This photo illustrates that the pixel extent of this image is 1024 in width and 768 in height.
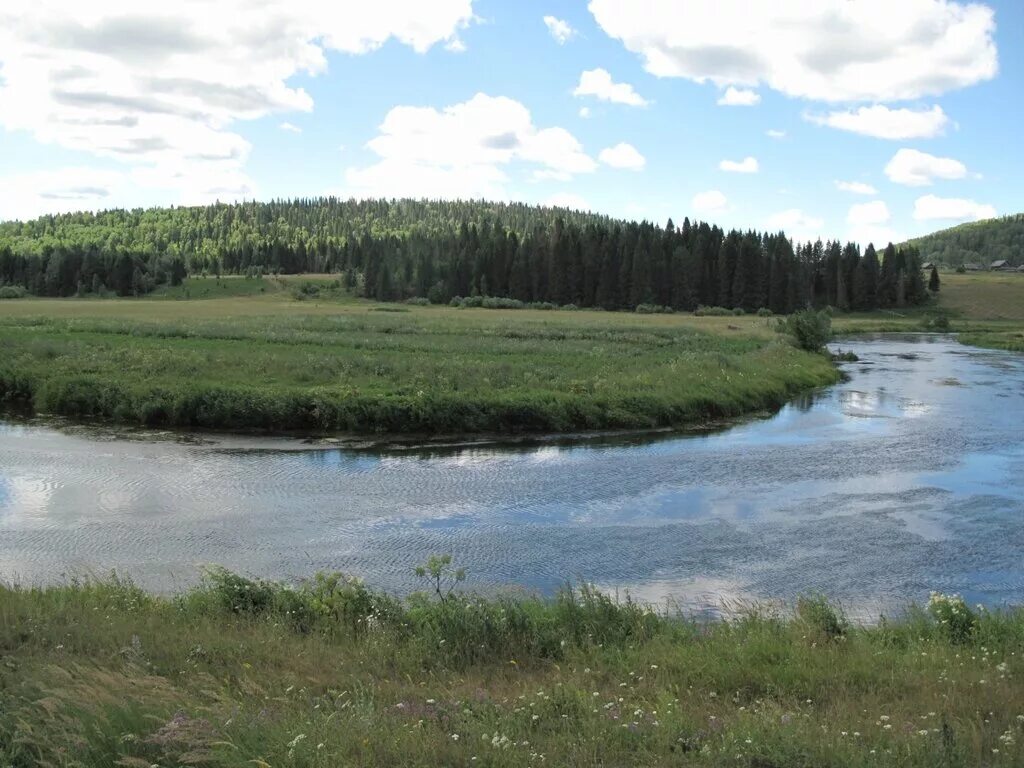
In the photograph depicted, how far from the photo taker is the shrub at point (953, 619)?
9.71 m

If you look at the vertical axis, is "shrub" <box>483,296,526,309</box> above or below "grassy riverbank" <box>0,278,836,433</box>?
above

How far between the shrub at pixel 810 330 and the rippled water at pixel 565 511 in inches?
1106

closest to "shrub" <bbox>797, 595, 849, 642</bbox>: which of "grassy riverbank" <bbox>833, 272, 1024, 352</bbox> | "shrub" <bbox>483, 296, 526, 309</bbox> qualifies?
"grassy riverbank" <bbox>833, 272, 1024, 352</bbox>

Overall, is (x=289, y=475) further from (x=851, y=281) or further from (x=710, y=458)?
(x=851, y=281)

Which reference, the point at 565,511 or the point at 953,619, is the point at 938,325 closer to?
the point at 565,511

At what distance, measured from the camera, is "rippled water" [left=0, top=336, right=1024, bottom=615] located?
14953 mm

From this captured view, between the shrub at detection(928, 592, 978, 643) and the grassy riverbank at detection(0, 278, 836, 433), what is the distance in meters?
20.4

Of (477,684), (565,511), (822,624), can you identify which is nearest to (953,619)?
(822,624)

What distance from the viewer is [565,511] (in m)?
19.6

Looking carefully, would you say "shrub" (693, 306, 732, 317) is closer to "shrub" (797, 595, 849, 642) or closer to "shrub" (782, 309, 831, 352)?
"shrub" (782, 309, 831, 352)

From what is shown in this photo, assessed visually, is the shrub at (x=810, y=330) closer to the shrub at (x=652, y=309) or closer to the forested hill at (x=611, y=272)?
the shrub at (x=652, y=309)

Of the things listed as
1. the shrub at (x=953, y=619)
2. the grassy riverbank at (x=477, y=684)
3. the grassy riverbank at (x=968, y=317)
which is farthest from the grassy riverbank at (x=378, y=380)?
the grassy riverbank at (x=968, y=317)

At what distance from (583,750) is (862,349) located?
70.5 meters

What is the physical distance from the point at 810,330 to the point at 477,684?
183 feet
